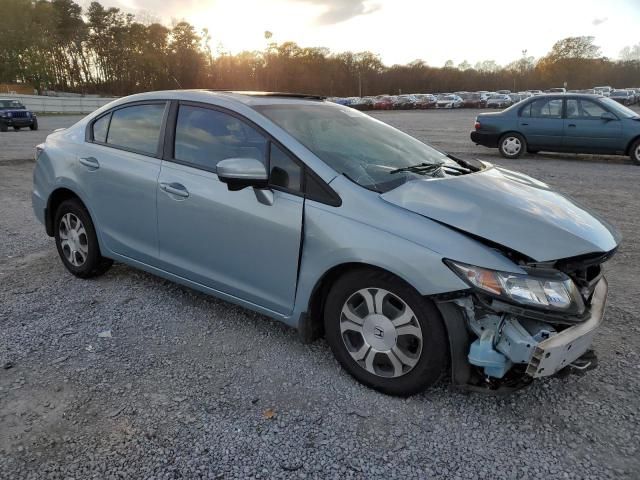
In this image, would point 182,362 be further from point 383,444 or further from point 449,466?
point 449,466

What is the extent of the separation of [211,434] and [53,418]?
2.67ft


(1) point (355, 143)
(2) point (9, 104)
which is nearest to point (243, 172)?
(1) point (355, 143)

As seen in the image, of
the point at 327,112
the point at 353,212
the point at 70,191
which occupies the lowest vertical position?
the point at 70,191

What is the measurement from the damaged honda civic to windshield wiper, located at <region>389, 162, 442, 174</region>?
0.02 metres

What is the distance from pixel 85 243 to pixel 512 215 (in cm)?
334

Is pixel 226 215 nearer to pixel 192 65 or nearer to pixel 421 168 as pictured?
pixel 421 168

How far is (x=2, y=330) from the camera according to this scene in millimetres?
3428

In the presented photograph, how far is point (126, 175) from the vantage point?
368 centimetres

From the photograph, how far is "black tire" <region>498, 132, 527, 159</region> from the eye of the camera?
12.1 meters

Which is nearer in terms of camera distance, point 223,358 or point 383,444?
point 383,444

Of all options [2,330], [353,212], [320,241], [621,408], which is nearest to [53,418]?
[2,330]

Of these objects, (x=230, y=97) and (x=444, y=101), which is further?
(x=444, y=101)

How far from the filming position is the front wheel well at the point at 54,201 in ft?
Answer: 13.8

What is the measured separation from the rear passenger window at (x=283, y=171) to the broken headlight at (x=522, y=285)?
100 centimetres
